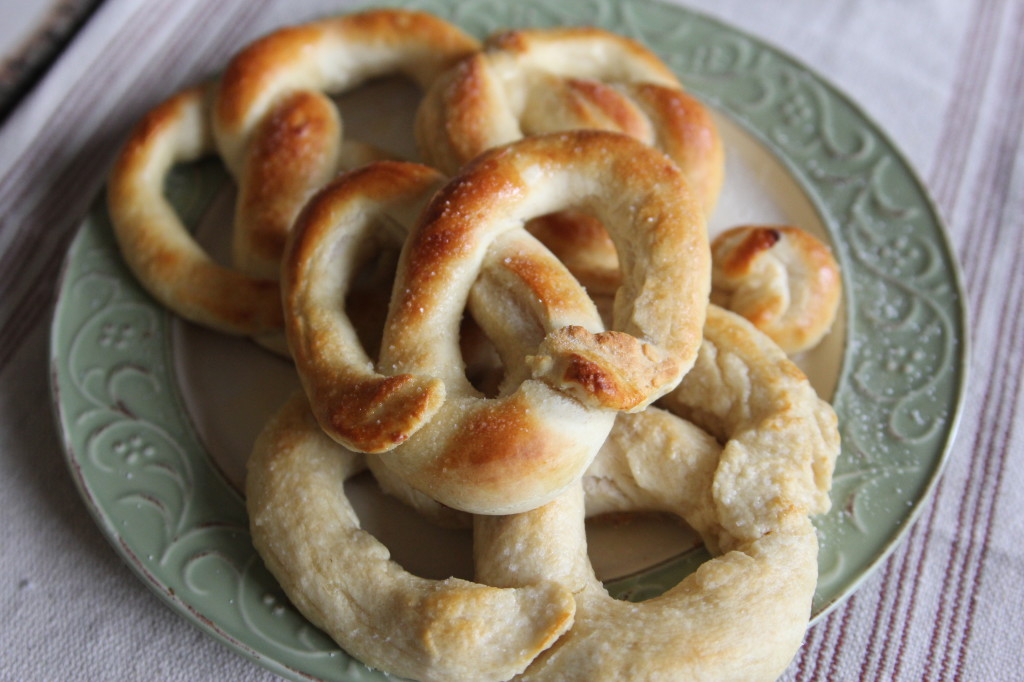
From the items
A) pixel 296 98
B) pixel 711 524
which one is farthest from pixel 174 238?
pixel 711 524

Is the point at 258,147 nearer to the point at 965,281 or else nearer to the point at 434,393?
the point at 434,393

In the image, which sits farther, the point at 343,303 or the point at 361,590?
the point at 343,303

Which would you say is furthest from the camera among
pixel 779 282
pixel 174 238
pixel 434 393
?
pixel 174 238

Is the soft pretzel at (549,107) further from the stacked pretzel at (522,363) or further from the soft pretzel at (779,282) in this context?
the soft pretzel at (779,282)

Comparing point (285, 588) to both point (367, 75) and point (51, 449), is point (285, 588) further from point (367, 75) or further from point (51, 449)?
point (367, 75)

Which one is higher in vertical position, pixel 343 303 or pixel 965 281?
pixel 965 281

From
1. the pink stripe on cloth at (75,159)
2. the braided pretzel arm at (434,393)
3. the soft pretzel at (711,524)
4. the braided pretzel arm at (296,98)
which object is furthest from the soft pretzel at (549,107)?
the pink stripe on cloth at (75,159)

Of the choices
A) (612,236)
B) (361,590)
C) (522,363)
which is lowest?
(361,590)
